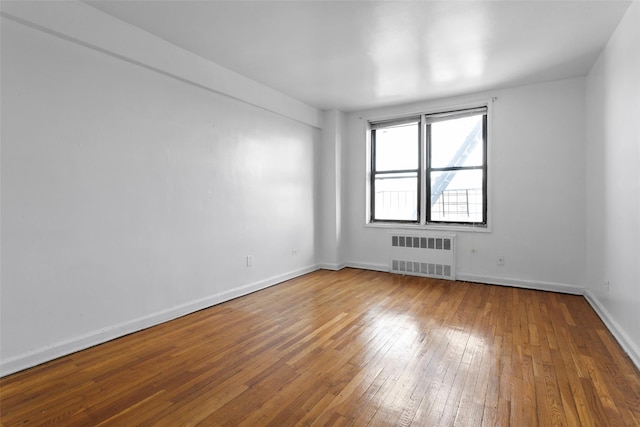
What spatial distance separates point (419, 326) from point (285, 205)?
2590 mm

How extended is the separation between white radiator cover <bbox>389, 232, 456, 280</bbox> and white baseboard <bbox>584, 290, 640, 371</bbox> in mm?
1614

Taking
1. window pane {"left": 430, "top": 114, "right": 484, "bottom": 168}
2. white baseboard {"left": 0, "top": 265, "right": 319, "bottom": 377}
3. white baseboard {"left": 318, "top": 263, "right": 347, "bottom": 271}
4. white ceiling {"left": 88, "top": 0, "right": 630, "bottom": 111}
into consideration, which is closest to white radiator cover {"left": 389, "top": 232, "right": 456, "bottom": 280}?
white baseboard {"left": 318, "top": 263, "right": 347, "bottom": 271}

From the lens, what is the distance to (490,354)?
8.07 ft

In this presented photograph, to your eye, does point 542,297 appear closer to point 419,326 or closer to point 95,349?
point 419,326

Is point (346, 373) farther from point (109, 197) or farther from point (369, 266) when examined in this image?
point (369, 266)

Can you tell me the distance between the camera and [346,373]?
219cm

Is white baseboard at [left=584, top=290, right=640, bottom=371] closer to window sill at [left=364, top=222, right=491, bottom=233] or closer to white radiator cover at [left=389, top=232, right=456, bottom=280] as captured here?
window sill at [left=364, top=222, right=491, bottom=233]

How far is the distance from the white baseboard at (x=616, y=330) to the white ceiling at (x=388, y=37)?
2579 millimetres

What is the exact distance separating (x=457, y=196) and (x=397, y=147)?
127 cm

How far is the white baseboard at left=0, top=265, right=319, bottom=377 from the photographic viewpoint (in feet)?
7.29

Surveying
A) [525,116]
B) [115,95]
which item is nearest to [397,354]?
[115,95]

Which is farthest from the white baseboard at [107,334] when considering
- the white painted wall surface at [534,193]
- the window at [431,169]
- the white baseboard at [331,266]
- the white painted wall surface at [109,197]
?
the white painted wall surface at [534,193]

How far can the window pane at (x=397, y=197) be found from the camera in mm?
5312

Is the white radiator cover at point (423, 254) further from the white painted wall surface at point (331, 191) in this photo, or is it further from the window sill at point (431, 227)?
the white painted wall surface at point (331, 191)
